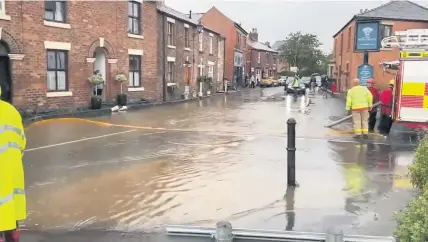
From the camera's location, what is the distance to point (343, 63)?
38625mm

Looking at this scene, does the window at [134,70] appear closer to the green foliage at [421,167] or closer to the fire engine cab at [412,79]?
the fire engine cab at [412,79]

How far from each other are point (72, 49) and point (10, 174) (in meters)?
16.0

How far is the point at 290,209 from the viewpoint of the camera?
5941 millimetres

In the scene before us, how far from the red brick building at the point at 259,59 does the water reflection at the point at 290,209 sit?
5795 centimetres

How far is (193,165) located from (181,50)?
73.0ft

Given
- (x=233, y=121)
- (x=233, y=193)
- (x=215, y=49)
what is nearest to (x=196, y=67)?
(x=215, y=49)

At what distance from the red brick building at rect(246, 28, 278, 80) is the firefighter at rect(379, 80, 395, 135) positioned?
50697 millimetres

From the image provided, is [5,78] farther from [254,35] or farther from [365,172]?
[254,35]

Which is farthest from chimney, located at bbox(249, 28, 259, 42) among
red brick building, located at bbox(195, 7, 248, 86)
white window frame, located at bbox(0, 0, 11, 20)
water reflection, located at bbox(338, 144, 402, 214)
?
water reflection, located at bbox(338, 144, 402, 214)

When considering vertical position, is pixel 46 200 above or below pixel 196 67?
below

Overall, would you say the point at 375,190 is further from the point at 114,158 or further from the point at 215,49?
the point at 215,49

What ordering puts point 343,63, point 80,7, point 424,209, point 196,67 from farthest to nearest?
point 343,63
point 196,67
point 80,7
point 424,209

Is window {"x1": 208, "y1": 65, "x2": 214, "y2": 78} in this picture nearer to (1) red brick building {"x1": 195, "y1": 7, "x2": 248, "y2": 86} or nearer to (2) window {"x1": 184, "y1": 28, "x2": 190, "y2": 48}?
(2) window {"x1": 184, "y1": 28, "x2": 190, "y2": 48}

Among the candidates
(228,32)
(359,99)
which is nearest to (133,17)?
(359,99)
